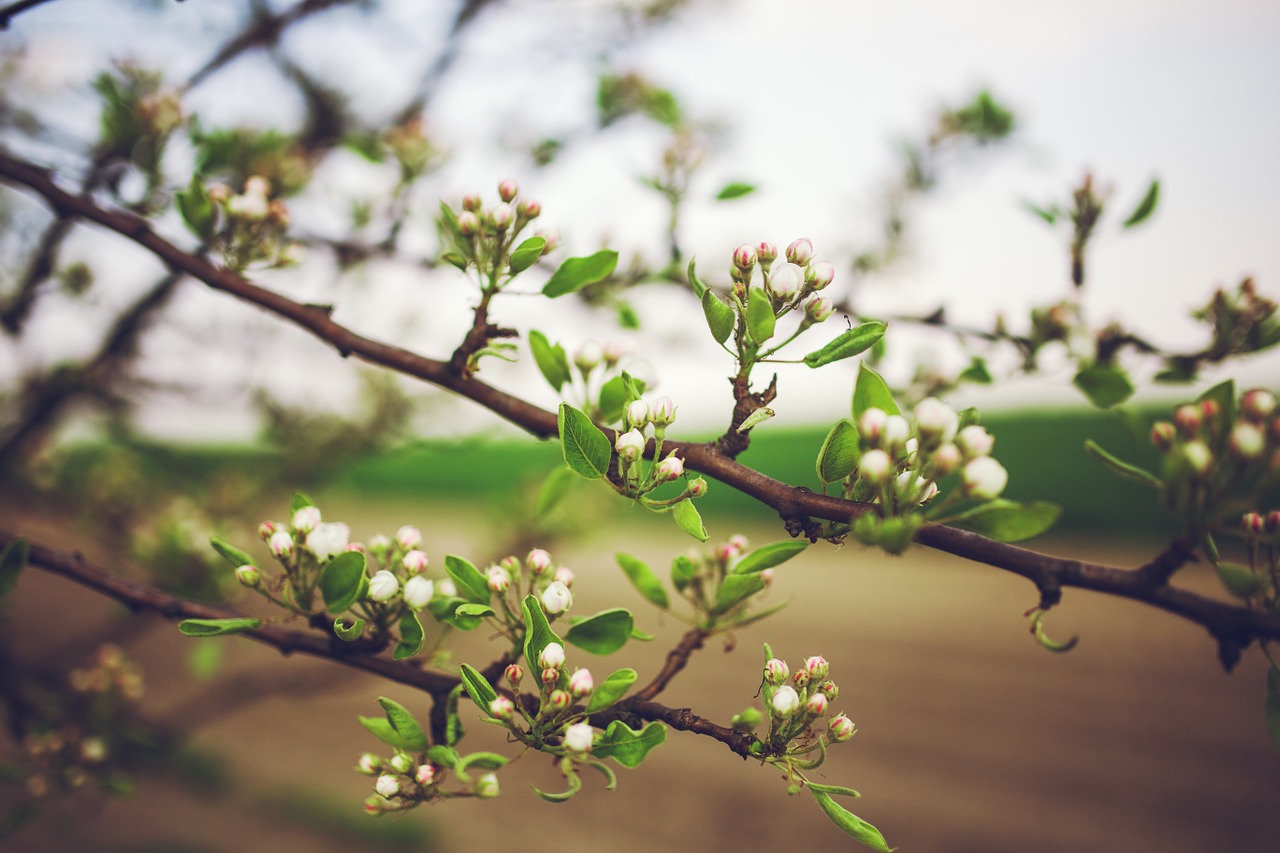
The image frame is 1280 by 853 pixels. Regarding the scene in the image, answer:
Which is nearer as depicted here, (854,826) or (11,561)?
(854,826)

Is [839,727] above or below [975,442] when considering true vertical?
below

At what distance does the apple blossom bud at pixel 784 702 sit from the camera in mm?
754

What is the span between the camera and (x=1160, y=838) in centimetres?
405

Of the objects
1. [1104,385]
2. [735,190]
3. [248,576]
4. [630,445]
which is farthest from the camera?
[735,190]

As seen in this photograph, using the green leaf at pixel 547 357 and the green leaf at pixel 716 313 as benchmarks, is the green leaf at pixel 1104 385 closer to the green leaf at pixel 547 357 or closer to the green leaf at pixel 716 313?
the green leaf at pixel 716 313

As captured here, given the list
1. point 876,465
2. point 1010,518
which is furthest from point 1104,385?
point 876,465

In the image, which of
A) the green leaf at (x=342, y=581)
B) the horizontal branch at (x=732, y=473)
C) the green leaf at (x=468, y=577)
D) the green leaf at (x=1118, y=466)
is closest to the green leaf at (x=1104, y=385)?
the green leaf at (x=1118, y=466)

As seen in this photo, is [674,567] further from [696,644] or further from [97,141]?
[97,141]

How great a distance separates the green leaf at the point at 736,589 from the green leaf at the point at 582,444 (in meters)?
0.19

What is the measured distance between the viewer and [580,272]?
860 mm

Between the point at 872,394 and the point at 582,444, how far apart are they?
11.2 inches

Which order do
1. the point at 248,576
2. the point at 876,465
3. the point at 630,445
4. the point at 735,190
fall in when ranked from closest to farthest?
the point at 876,465 < the point at 630,445 < the point at 248,576 < the point at 735,190

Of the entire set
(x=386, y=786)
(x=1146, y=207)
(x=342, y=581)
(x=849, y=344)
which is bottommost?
(x=386, y=786)

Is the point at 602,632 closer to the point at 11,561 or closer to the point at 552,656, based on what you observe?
the point at 552,656
